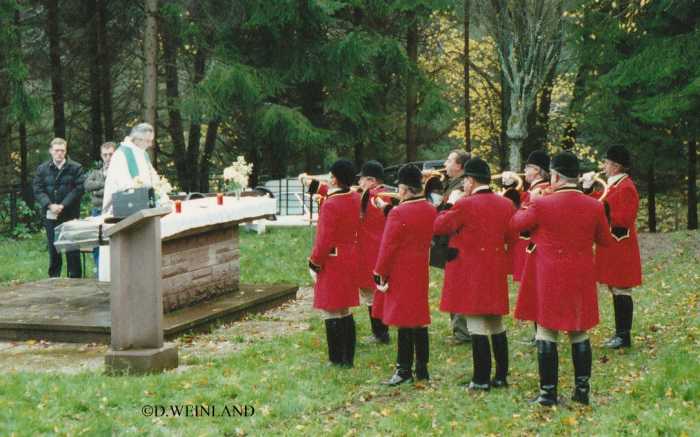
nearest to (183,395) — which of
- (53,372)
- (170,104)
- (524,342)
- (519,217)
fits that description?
(53,372)

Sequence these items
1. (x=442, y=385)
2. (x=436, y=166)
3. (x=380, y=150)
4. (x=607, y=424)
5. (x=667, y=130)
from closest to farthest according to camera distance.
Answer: (x=607, y=424) < (x=442, y=385) < (x=667, y=130) < (x=380, y=150) < (x=436, y=166)

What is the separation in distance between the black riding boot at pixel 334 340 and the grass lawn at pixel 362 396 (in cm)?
17

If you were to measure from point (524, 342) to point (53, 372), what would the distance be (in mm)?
4825

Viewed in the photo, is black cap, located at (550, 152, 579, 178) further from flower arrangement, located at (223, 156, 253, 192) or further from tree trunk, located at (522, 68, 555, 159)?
tree trunk, located at (522, 68, 555, 159)

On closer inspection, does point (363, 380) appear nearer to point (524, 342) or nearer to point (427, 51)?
point (524, 342)

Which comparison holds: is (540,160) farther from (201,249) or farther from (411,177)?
(201,249)

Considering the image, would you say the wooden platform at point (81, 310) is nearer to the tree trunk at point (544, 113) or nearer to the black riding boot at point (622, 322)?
the black riding boot at point (622, 322)

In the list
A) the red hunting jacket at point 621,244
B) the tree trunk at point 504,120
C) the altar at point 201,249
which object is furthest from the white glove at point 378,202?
the tree trunk at point 504,120

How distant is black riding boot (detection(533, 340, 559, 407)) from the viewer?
7340mm

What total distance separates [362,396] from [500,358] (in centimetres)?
121

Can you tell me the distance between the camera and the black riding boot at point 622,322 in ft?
31.4

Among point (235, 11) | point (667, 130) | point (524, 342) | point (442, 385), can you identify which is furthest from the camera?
point (235, 11)

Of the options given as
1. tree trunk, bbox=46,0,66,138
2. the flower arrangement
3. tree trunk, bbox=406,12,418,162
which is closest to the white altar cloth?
the flower arrangement

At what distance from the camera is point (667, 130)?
73.4 feet
